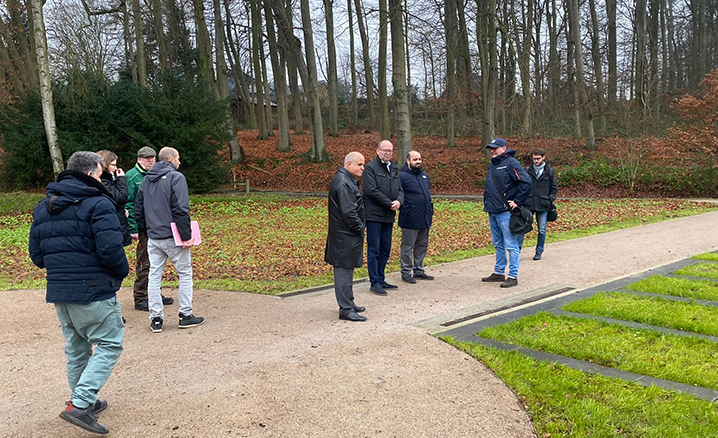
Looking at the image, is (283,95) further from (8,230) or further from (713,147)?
(713,147)

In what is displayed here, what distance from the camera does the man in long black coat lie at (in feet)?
19.3

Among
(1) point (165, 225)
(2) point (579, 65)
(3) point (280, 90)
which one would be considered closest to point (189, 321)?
(1) point (165, 225)

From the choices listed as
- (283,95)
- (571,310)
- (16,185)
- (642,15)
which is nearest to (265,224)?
(571,310)

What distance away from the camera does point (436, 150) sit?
3027 cm

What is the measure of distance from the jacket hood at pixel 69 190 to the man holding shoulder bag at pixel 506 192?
510cm

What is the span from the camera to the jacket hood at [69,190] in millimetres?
3613

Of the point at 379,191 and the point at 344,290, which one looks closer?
the point at 344,290

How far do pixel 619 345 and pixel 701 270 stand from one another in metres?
4.09

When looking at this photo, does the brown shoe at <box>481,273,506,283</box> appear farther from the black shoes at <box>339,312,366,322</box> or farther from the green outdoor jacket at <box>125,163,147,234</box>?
the green outdoor jacket at <box>125,163,147,234</box>

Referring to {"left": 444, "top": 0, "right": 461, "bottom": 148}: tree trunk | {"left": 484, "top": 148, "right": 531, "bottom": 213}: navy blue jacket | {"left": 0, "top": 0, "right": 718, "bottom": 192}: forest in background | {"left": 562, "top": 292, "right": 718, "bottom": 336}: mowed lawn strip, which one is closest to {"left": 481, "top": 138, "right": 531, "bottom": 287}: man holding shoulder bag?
{"left": 484, "top": 148, "right": 531, "bottom": 213}: navy blue jacket

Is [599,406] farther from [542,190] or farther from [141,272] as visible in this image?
[542,190]

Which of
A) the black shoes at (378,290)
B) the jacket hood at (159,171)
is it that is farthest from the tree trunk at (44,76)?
the black shoes at (378,290)

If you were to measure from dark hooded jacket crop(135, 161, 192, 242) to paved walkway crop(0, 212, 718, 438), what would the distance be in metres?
1.08

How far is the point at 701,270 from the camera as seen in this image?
26.0 ft
